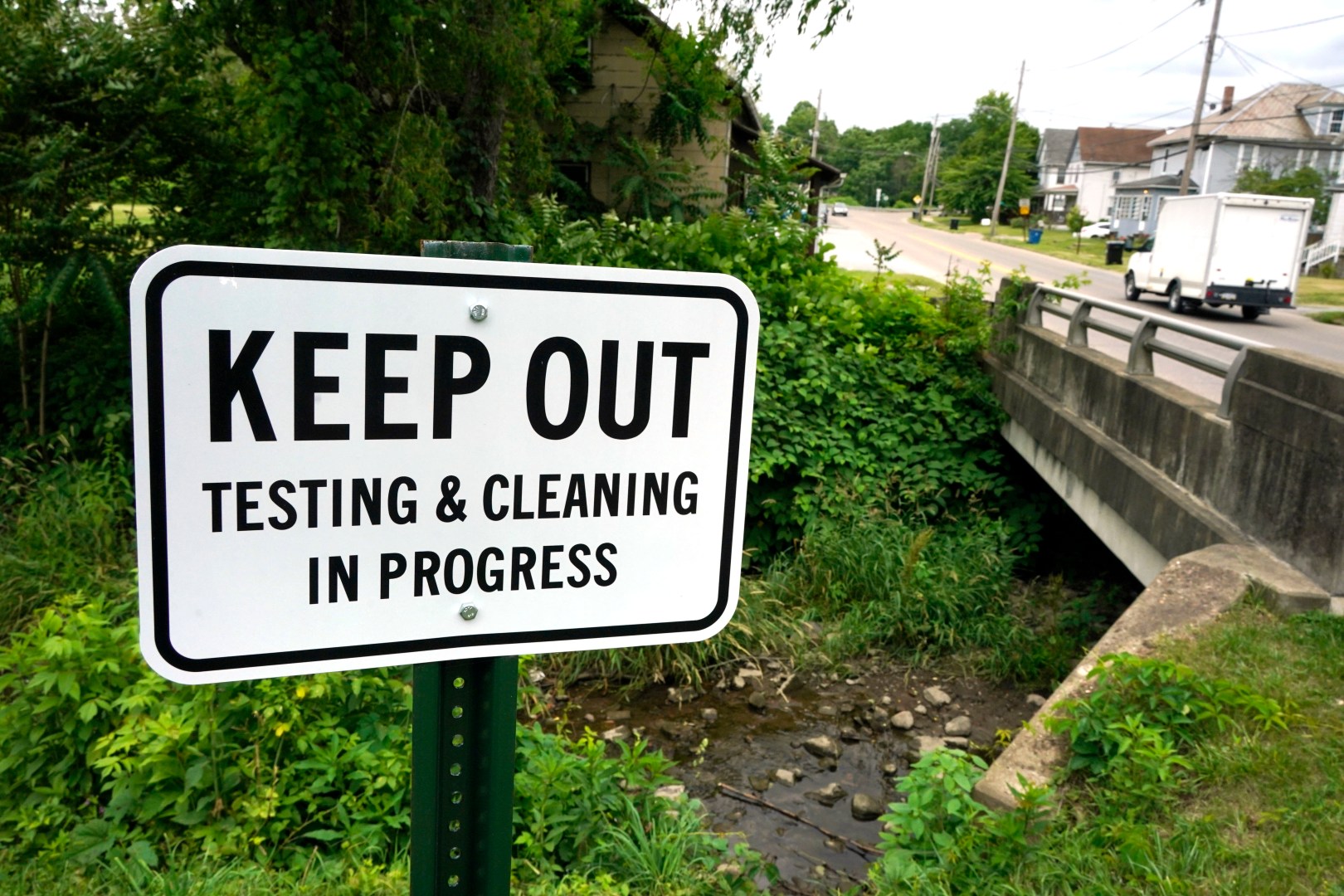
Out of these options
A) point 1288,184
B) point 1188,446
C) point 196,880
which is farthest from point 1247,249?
point 1288,184

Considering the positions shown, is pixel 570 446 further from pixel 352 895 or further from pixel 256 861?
pixel 256 861

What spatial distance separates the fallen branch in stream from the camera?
548cm

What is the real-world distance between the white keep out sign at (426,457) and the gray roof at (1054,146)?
323 feet

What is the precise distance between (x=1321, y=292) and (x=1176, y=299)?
397 inches

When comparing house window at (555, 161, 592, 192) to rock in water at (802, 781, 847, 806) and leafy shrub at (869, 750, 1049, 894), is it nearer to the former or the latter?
rock in water at (802, 781, 847, 806)

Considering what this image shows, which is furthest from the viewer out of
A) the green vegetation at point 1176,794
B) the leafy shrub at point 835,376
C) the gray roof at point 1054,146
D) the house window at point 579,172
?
the gray roof at point 1054,146

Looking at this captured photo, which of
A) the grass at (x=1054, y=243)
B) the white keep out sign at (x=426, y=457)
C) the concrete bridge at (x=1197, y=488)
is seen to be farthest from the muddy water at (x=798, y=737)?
the grass at (x=1054, y=243)

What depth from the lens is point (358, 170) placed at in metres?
7.52

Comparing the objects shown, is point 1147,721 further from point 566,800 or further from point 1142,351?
point 1142,351

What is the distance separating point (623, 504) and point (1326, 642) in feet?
14.1

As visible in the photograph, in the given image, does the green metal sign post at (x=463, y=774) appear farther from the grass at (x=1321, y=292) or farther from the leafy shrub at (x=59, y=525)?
the grass at (x=1321, y=292)

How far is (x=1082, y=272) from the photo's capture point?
27.6 metres

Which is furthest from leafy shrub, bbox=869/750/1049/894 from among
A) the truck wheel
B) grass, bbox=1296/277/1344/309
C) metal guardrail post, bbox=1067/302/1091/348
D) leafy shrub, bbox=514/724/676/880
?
grass, bbox=1296/277/1344/309

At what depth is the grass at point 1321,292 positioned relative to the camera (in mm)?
24156
